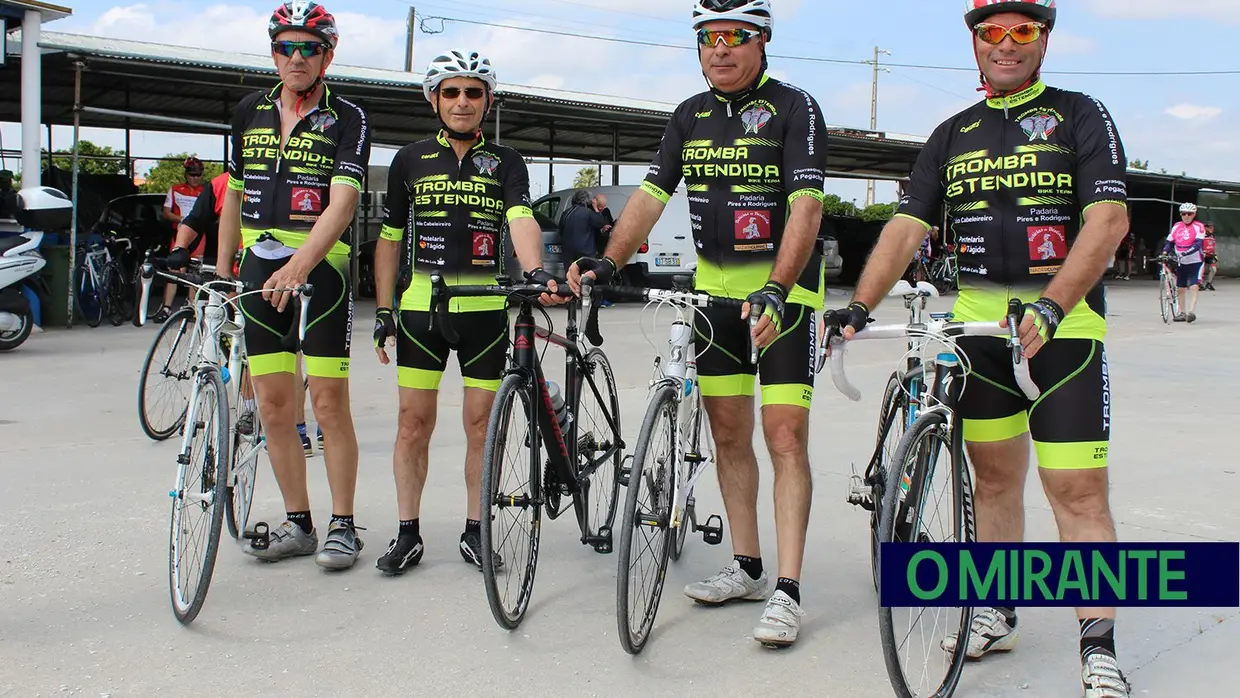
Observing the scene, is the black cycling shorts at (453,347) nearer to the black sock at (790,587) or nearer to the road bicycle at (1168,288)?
the black sock at (790,587)

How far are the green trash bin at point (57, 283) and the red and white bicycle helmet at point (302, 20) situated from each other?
1045 centimetres

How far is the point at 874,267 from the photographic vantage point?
3742mm

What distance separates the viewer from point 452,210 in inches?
185

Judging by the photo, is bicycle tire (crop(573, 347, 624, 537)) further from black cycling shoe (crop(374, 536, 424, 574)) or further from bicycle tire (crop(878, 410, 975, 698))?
bicycle tire (crop(878, 410, 975, 698))

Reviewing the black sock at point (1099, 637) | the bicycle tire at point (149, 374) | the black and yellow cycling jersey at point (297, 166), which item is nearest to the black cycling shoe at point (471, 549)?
the black and yellow cycling jersey at point (297, 166)

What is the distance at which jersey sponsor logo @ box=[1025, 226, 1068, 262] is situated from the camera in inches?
138

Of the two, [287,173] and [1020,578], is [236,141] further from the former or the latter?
[1020,578]

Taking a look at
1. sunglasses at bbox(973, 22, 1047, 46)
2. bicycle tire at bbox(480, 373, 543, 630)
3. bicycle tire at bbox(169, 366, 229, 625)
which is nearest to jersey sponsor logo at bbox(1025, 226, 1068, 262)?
sunglasses at bbox(973, 22, 1047, 46)

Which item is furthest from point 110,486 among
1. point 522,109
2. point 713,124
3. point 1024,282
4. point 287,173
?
point 522,109

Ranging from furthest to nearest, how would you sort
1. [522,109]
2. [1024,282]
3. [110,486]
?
[522,109] < [110,486] < [1024,282]

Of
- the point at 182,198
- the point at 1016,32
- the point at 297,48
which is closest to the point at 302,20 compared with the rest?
the point at 297,48

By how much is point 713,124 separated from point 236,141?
2.09m

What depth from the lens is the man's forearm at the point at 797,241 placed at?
3904 mm

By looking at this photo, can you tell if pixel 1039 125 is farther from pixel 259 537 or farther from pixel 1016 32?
pixel 259 537
